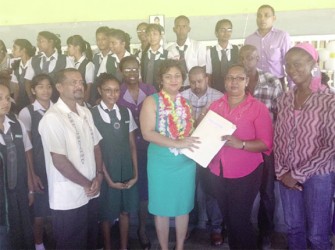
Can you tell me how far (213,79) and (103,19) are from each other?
13.0ft

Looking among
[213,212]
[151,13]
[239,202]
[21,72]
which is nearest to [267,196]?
[213,212]

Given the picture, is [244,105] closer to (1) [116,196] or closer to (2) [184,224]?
(2) [184,224]

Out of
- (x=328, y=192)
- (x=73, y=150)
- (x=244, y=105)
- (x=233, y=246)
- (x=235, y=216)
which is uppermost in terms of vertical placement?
(x=244, y=105)

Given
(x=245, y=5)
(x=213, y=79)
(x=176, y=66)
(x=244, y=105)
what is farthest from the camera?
(x=245, y=5)

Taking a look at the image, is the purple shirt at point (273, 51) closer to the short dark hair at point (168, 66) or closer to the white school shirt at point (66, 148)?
the short dark hair at point (168, 66)

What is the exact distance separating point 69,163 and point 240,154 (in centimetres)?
119

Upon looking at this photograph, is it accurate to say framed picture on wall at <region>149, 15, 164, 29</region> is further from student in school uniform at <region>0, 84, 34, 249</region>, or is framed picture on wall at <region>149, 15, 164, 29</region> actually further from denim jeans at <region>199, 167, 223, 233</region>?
student in school uniform at <region>0, 84, 34, 249</region>

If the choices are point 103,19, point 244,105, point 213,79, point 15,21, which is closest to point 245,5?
point 103,19

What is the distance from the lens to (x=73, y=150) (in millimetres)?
2645

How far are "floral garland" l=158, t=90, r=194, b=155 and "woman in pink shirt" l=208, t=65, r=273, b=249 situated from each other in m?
0.30

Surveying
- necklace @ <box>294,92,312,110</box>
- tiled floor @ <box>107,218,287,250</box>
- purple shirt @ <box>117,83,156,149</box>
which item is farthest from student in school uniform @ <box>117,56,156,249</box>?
necklace @ <box>294,92,312,110</box>

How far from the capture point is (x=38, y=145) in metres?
3.18

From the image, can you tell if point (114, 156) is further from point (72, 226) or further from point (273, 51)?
point (273, 51)

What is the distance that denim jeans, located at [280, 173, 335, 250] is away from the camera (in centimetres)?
251
